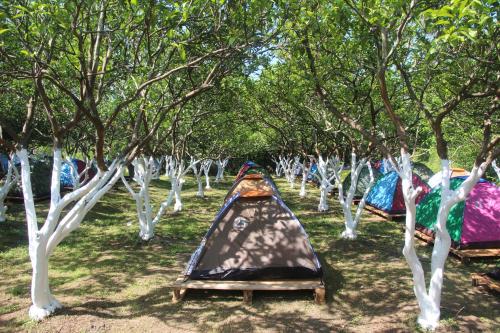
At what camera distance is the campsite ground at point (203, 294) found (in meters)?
5.77

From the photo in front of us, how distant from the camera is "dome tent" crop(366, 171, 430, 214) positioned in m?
14.8

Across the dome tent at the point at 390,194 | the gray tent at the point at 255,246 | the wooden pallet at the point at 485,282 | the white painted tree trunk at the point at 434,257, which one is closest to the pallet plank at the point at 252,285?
the gray tent at the point at 255,246

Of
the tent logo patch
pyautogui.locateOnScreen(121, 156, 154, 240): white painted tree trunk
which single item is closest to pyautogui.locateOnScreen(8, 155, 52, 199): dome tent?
pyautogui.locateOnScreen(121, 156, 154, 240): white painted tree trunk

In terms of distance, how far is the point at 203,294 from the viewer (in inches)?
278

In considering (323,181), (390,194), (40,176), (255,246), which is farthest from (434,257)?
(40,176)

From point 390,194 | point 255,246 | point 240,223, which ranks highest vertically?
point 390,194

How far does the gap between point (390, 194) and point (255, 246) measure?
956 centimetres

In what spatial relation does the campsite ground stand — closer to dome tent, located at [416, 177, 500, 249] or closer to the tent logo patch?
dome tent, located at [416, 177, 500, 249]

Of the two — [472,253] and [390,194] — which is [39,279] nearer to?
[472,253]

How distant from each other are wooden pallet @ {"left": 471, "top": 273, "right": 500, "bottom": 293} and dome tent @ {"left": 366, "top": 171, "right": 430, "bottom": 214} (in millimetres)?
7577

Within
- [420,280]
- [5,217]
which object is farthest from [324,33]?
[5,217]

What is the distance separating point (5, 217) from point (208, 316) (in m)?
10.3

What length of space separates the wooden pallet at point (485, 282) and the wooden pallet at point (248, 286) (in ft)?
9.92

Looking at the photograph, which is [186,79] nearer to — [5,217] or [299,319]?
[299,319]
